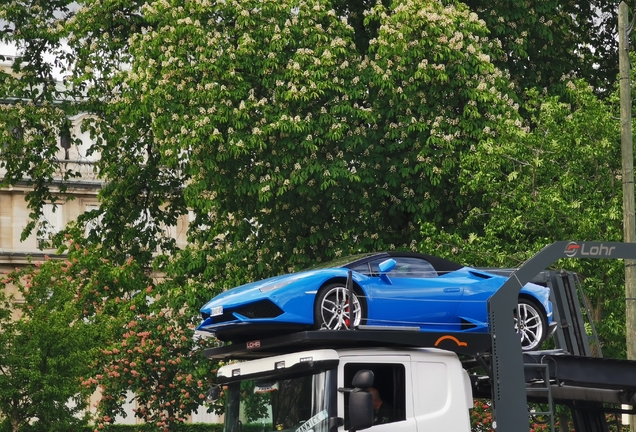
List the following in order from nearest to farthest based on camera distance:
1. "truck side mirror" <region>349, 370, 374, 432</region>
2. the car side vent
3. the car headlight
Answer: "truck side mirror" <region>349, 370, 374, 432</region>, the car headlight, the car side vent

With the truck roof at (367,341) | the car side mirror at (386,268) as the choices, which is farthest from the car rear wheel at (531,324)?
the car side mirror at (386,268)

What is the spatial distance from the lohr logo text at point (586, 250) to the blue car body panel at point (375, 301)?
0.93 m

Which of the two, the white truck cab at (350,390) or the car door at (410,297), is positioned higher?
the car door at (410,297)

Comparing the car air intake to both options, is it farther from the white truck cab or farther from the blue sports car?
the white truck cab

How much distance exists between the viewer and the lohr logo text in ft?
34.3

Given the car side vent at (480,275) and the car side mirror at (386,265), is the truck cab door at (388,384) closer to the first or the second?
the car side mirror at (386,265)

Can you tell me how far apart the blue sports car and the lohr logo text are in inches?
28.9

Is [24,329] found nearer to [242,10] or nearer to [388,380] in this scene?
[242,10]

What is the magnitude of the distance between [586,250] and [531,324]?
3.31 feet

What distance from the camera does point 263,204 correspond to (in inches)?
961

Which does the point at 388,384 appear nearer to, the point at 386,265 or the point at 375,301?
the point at 375,301

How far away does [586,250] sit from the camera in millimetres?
10531

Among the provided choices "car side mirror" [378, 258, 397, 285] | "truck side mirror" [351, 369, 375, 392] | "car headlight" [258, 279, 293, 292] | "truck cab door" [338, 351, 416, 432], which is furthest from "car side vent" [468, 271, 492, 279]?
"truck side mirror" [351, 369, 375, 392]

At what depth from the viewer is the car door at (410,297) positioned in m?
10.8
